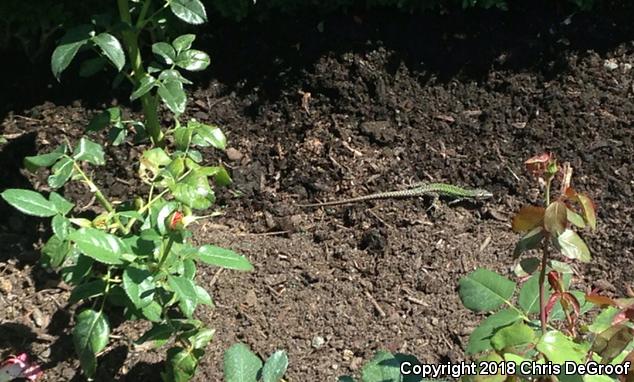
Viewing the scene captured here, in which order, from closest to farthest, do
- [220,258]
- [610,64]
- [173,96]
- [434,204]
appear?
[220,258] → [173,96] → [434,204] → [610,64]

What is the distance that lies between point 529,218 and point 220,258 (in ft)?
3.07

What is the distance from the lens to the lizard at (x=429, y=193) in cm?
346

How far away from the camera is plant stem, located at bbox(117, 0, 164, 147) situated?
2.76m

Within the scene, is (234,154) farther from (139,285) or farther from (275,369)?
(275,369)

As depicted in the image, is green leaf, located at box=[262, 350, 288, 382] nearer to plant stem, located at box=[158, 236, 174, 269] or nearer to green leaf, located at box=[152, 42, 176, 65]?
plant stem, located at box=[158, 236, 174, 269]

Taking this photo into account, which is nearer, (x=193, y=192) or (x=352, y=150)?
(x=193, y=192)

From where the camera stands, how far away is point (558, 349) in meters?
1.61

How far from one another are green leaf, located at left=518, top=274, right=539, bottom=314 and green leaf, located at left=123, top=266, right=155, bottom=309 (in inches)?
39.8

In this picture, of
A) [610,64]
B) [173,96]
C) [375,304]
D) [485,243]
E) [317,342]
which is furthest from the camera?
[610,64]

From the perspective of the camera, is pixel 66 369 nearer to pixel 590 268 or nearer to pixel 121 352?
pixel 121 352

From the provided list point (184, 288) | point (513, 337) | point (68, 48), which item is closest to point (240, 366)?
point (184, 288)

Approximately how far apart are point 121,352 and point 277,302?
1.98 feet

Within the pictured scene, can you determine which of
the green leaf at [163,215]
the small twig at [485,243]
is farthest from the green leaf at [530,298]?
the small twig at [485,243]

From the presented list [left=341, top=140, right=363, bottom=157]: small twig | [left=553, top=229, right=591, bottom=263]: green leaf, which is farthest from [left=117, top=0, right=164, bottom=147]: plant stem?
[left=553, top=229, right=591, bottom=263]: green leaf
